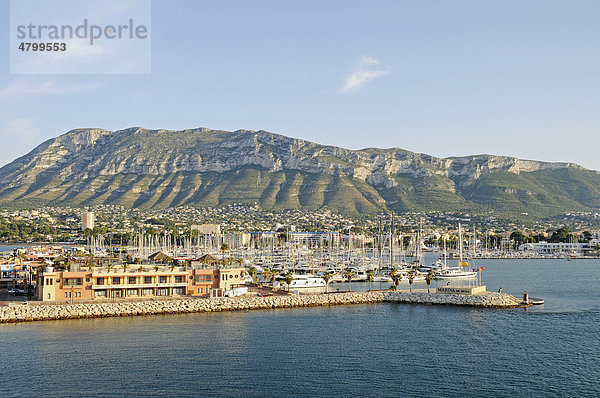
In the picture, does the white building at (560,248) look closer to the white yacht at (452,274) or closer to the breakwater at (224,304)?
the white yacht at (452,274)

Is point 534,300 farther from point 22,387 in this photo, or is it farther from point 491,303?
point 22,387

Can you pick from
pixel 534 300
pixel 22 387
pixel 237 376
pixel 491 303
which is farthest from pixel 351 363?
pixel 534 300

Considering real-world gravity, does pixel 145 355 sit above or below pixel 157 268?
below

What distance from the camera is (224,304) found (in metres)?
62.4

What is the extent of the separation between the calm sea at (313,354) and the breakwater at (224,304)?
2145 millimetres

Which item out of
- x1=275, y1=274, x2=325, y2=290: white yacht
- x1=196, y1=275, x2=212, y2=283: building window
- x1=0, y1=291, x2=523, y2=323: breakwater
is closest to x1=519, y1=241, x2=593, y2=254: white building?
x1=275, y1=274, x2=325, y2=290: white yacht

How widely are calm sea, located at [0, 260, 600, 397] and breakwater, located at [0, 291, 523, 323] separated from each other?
7.04ft

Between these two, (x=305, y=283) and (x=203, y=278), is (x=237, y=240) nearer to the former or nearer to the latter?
(x=305, y=283)

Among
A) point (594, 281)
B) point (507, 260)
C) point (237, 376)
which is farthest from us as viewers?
point (507, 260)

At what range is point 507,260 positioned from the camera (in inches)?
6078

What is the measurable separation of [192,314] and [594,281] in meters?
66.8

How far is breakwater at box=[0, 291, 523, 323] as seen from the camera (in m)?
55.8

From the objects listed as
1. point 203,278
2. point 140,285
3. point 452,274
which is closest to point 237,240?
point 452,274

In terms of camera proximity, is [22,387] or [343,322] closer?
[22,387]
